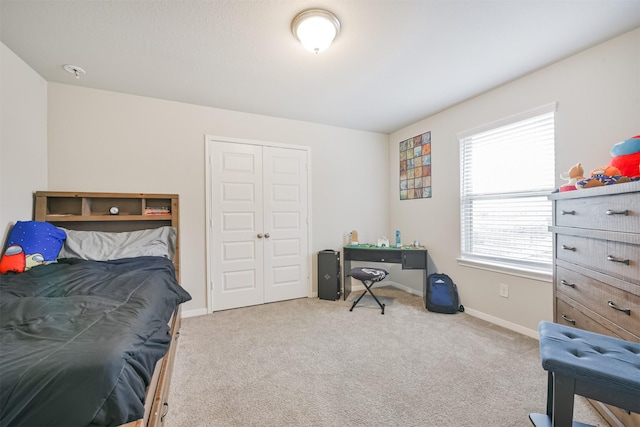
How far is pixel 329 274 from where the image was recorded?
12.0ft

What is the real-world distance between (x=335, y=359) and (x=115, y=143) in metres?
3.17

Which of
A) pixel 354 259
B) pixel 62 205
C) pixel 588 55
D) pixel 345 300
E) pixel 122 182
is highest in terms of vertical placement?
pixel 588 55

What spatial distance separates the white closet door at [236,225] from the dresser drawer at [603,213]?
304cm

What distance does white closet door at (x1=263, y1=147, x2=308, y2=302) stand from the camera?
11.7 ft

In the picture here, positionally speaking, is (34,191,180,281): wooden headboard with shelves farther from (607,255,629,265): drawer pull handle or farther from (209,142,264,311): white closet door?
(607,255,629,265): drawer pull handle

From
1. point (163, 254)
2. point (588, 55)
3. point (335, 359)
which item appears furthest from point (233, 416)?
point (588, 55)

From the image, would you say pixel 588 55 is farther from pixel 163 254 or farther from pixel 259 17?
pixel 163 254

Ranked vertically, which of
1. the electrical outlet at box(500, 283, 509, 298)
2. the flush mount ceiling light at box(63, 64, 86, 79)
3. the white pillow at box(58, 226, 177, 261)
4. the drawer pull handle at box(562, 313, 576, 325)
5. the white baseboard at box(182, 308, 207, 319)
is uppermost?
the flush mount ceiling light at box(63, 64, 86, 79)

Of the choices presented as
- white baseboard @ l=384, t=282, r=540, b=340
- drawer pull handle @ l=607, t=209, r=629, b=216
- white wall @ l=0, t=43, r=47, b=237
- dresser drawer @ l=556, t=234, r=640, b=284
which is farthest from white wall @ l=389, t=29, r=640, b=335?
white wall @ l=0, t=43, r=47, b=237

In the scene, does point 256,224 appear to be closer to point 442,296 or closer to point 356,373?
point 356,373

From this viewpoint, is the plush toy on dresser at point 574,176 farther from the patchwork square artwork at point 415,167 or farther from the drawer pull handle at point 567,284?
the patchwork square artwork at point 415,167

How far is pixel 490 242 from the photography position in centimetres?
294

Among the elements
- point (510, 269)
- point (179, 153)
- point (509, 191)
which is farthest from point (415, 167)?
point (179, 153)

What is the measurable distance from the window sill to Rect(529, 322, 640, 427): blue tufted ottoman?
55.7 inches
